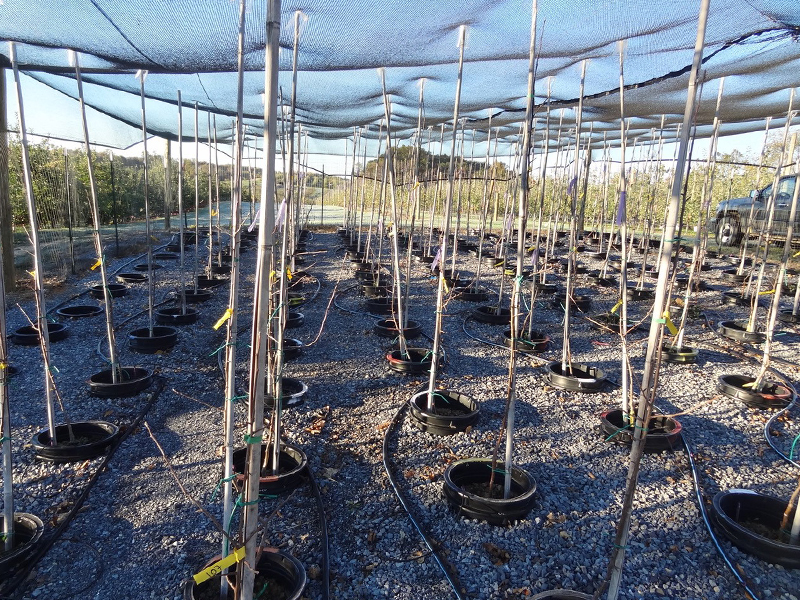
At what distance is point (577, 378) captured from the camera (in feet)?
12.9

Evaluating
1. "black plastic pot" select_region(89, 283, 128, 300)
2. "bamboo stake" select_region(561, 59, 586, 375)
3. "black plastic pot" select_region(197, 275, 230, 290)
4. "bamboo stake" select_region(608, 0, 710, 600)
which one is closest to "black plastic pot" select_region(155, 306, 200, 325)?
"black plastic pot" select_region(89, 283, 128, 300)

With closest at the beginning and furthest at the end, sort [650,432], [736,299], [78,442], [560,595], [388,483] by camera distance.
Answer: [560,595]
[388,483]
[78,442]
[650,432]
[736,299]

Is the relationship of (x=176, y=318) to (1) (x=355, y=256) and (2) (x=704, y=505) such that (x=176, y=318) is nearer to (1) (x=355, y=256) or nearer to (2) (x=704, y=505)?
(1) (x=355, y=256)

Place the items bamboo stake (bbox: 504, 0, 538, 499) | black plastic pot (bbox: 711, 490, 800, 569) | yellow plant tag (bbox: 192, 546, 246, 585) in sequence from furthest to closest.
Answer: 1. black plastic pot (bbox: 711, 490, 800, 569)
2. bamboo stake (bbox: 504, 0, 538, 499)
3. yellow plant tag (bbox: 192, 546, 246, 585)

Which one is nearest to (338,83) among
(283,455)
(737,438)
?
(283,455)

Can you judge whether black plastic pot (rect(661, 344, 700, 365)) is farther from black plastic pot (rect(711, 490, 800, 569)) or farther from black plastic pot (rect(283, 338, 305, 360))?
black plastic pot (rect(283, 338, 305, 360))

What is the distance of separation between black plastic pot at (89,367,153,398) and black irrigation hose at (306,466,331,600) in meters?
1.72

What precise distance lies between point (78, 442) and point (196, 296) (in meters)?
3.50

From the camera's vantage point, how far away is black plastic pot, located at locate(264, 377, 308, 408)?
3.41 m

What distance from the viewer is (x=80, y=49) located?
3.48 meters

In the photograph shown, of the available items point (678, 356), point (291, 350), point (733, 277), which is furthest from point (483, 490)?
point (733, 277)

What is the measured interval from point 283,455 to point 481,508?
3.86 feet

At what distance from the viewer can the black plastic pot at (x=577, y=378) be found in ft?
12.9

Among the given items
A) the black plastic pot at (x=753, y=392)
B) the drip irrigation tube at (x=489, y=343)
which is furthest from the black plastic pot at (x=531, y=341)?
the black plastic pot at (x=753, y=392)
